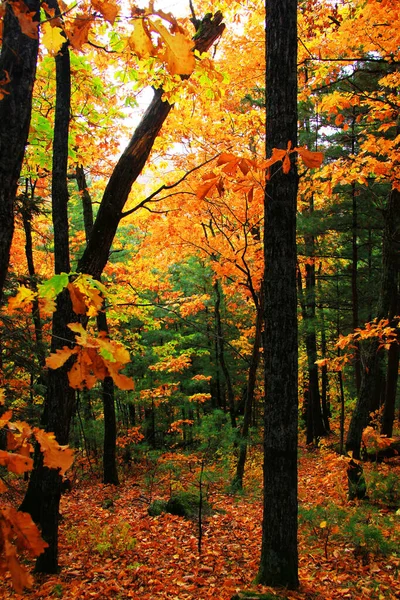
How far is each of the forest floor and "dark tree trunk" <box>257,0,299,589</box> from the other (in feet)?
1.33

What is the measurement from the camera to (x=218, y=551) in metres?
5.71

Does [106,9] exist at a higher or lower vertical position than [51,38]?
lower

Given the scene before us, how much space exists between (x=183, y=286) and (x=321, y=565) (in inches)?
577

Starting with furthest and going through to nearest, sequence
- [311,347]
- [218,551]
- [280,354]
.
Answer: [311,347] < [218,551] < [280,354]

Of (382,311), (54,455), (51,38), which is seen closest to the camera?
(54,455)

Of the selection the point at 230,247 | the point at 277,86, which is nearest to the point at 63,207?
the point at 277,86

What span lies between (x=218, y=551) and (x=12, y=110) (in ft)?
20.1

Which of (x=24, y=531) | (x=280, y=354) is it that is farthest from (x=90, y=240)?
(x=24, y=531)

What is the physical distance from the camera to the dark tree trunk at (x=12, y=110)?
1.83 meters

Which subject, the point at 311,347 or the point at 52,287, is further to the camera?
the point at 311,347

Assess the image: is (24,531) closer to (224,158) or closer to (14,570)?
(14,570)

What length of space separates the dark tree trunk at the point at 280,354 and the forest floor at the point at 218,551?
1.33 ft

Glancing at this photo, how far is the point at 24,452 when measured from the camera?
1646 mm

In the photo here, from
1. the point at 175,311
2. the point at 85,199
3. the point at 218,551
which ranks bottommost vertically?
the point at 218,551
